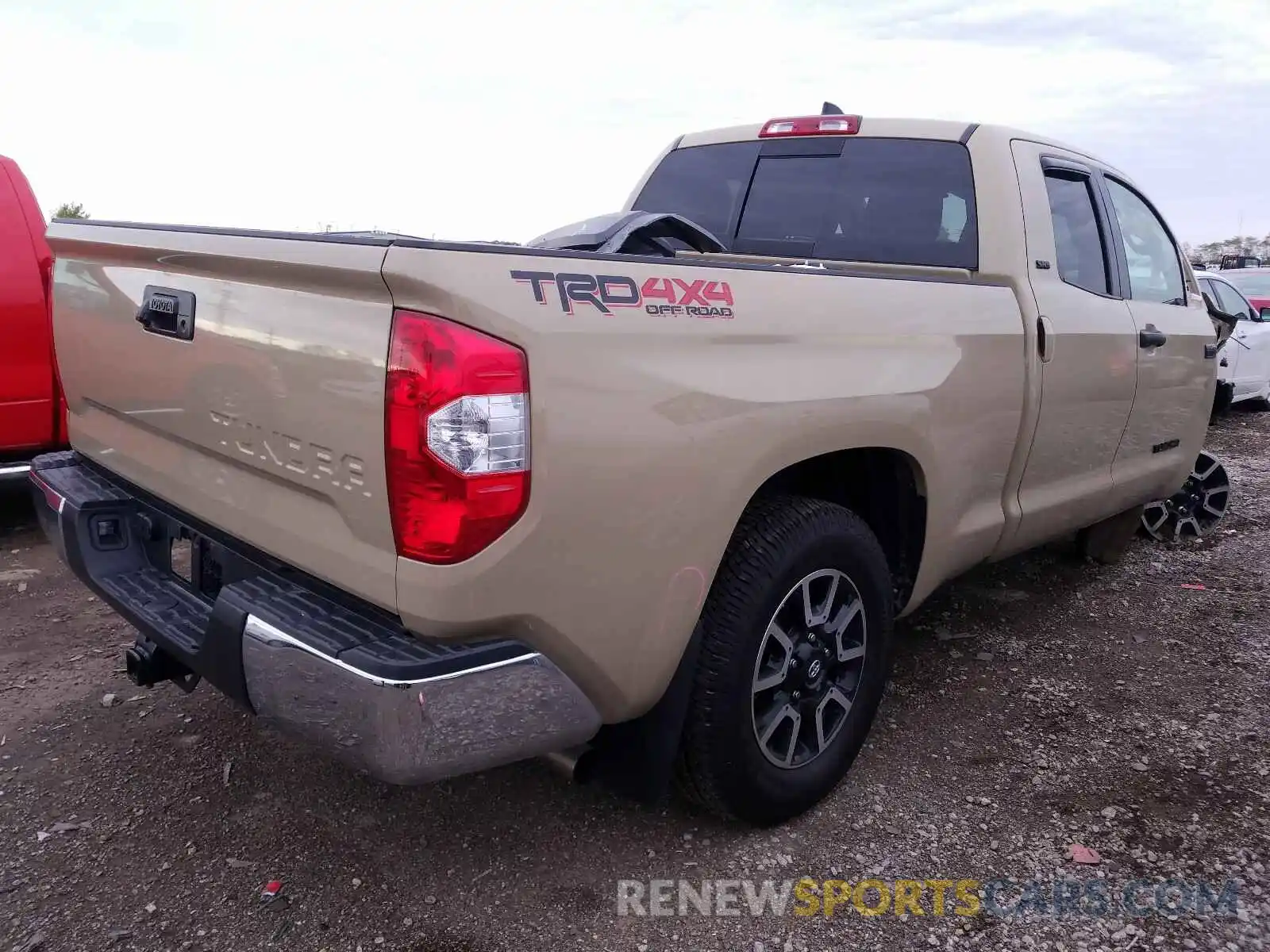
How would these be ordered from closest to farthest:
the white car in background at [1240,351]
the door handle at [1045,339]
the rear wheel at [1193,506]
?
1. the door handle at [1045,339]
2. the rear wheel at [1193,506]
3. the white car in background at [1240,351]

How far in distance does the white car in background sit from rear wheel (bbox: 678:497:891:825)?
849cm

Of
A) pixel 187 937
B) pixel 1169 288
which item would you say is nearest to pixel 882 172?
pixel 1169 288

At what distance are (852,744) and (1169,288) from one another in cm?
288

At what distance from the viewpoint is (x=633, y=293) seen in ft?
6.71

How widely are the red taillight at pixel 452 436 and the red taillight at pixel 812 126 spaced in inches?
97.8

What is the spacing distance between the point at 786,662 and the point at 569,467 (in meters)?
0.99

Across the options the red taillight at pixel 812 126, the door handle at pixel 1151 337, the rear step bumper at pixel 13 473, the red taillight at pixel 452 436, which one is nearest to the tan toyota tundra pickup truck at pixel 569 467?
the red taillight at pixel 452 436

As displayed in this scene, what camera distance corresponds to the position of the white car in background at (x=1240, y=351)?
9.84 metres

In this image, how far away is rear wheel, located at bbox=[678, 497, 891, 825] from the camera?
2.36 m

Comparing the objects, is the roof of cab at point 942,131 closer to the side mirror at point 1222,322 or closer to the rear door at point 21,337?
the side mirror at point 1222,322

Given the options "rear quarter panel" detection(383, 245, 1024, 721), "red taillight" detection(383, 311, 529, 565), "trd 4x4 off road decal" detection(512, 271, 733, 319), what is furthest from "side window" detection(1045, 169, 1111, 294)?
"red taillight" detection(383, 311, 529, 565)

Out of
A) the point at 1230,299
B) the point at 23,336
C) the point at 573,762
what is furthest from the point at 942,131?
the point at 1230,299

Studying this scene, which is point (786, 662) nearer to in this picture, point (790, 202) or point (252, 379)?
point (252, 379)

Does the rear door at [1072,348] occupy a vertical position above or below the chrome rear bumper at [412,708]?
above
